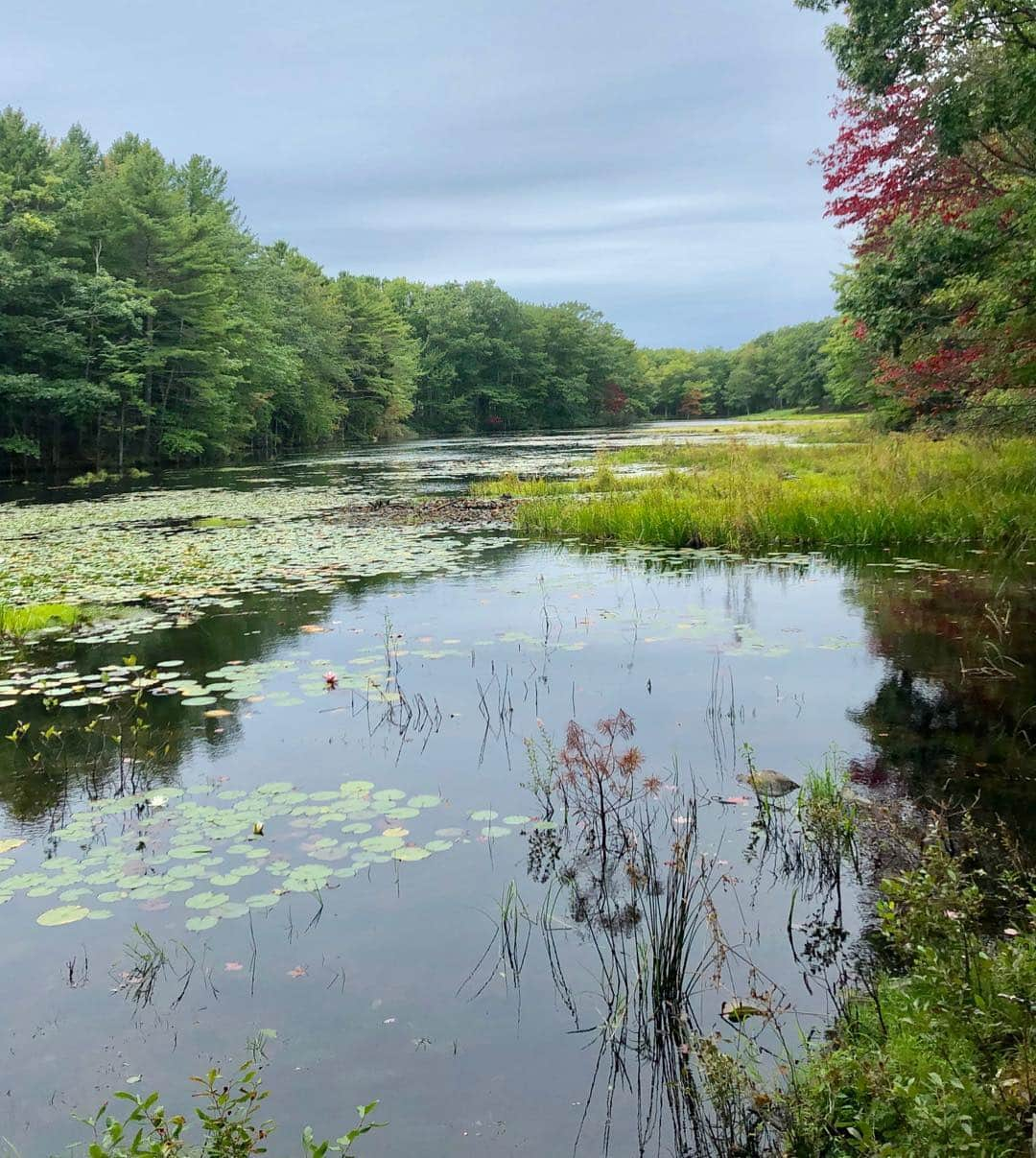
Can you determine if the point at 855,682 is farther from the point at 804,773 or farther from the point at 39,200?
the point at 39,200

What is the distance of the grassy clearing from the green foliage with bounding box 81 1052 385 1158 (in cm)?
643

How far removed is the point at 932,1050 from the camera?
7.21 feet

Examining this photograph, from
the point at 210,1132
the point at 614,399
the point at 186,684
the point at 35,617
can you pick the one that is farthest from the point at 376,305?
the point at 210,1132

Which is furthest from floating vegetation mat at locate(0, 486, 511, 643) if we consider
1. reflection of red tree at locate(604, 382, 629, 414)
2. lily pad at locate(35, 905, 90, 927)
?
reflection of red tree at locate(604, 382, 629, 414)

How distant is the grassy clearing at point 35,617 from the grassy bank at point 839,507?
23.6 ft

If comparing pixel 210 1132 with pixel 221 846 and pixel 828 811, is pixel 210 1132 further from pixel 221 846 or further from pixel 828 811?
pixel 828 811

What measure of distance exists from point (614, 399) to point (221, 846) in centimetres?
9221

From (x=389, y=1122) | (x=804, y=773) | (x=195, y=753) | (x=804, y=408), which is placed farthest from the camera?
(x=804, y=408)

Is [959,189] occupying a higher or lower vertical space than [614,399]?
lower

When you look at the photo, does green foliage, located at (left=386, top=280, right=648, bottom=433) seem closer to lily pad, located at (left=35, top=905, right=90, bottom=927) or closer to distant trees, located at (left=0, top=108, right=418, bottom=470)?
distant trees, located at (left=0, top=108, right=418, bottom=470)

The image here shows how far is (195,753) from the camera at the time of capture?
5148 millimetres

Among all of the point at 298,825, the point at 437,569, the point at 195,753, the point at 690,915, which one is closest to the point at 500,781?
the point at 298,825

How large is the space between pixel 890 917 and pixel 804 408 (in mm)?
→ 96589

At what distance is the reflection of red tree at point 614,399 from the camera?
92.4 meters
